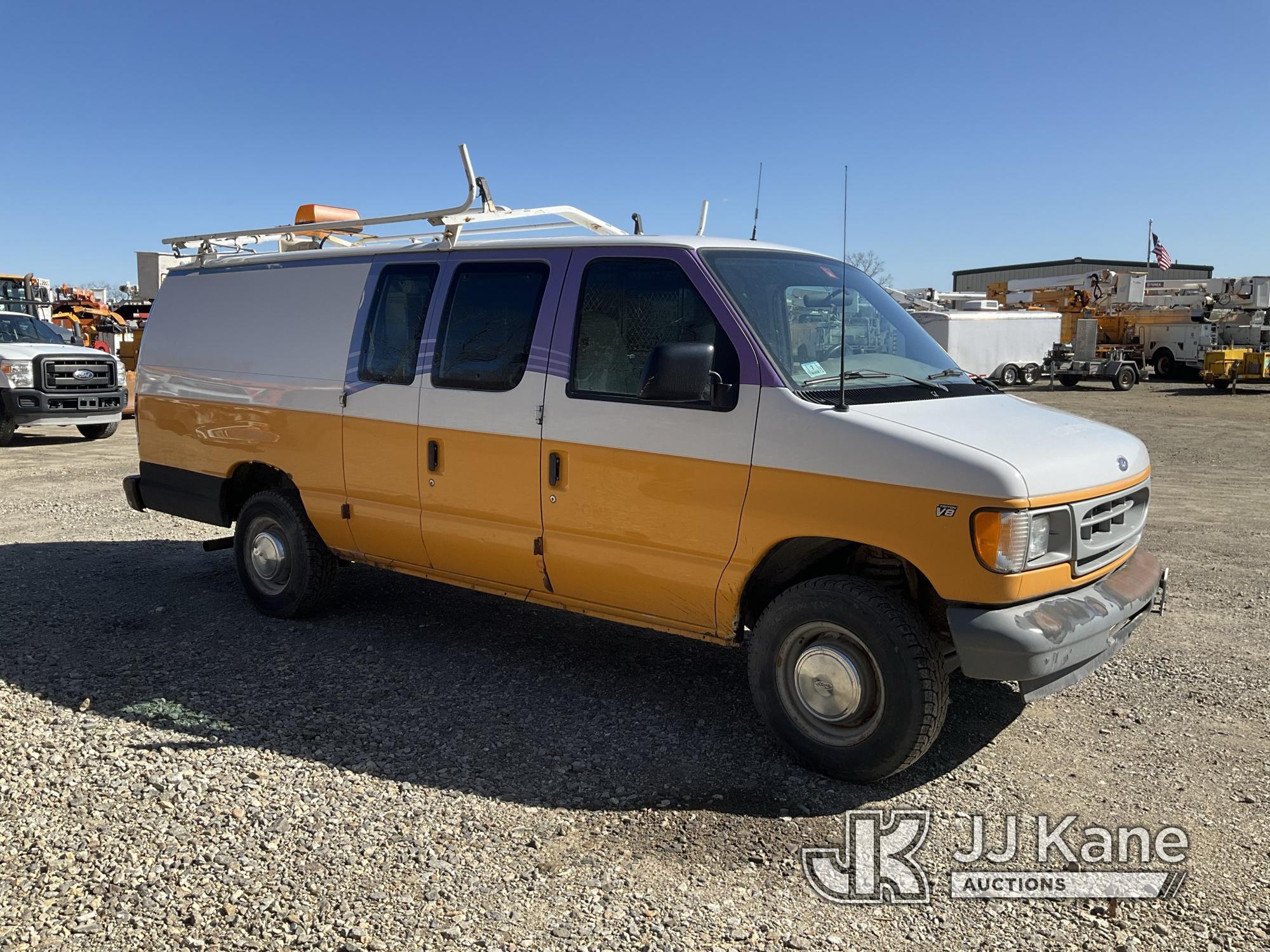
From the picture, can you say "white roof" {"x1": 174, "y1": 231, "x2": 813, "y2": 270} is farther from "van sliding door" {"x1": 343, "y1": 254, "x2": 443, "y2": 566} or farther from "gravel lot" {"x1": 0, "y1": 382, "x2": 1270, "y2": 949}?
"gravel lot" {"x1": 0, "y1": 382, "x2": 1270, "y2": 949}

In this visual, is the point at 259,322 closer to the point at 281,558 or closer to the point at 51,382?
the point at 281,558

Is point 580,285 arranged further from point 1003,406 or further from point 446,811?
point 446,811

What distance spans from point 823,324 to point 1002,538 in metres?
1.45

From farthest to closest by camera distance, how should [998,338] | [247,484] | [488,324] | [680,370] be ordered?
[998,338] < [247,484] < [488,324] < [680,370]

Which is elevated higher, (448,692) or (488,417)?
(488,417)

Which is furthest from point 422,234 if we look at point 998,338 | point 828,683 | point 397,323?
point 998,338

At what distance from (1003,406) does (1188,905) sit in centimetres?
218

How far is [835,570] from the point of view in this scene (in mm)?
4500

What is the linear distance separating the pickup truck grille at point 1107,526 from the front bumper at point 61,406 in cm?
1687

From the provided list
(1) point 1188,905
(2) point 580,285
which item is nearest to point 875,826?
(1) point 1188,905

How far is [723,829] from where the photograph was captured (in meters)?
3.86

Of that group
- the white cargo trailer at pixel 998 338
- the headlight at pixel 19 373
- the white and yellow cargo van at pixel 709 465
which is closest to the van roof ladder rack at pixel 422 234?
the white and yellow cargo van at pixel 709 465

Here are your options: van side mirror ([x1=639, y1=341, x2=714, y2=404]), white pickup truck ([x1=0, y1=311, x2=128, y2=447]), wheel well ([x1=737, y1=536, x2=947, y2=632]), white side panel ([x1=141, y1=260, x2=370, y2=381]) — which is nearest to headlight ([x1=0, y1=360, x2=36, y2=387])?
white pickup truck ([x1=0, y1=311, x2=128, y2=447])

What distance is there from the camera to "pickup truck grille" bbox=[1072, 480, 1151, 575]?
402cm
